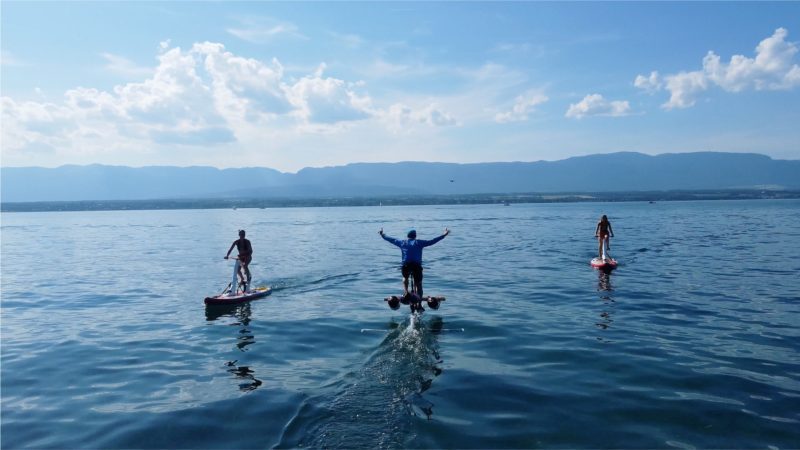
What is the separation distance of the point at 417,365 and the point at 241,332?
740 centimetres

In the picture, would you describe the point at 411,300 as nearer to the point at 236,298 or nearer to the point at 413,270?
the point at 413,270

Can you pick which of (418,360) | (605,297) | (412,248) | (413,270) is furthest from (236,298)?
(605,297)

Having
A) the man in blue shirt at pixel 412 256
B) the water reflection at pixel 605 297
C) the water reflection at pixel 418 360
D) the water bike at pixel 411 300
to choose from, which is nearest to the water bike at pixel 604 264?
the water reflection at pixel 605 297

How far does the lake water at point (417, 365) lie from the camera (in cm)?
939

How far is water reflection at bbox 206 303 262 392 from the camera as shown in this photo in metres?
12.3

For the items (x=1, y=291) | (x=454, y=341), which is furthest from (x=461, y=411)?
(x=1, y=291)

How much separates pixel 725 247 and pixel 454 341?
36296mm

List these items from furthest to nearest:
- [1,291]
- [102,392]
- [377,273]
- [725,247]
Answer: [725,247]
[377,273]
[1,291]
[102,392]

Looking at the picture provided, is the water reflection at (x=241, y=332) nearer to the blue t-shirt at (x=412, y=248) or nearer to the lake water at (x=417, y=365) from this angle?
the lake water at (x=417, y=365)

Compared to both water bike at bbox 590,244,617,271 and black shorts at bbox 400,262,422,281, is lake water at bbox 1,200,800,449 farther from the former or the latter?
water bike at bbox 590,244,617,271

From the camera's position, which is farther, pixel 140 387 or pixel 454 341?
pixel 454 341

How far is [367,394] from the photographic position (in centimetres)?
1079

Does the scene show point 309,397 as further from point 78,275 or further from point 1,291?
point 78,275

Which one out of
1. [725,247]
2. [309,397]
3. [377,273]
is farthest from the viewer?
[725,247]
